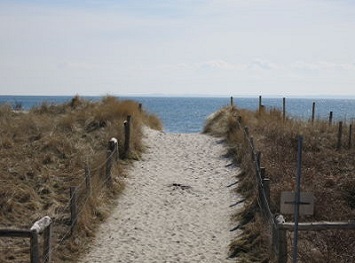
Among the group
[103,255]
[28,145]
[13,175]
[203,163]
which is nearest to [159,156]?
[203,163]

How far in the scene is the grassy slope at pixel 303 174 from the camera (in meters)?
9.77

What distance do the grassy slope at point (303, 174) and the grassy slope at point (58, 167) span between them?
10.8ft

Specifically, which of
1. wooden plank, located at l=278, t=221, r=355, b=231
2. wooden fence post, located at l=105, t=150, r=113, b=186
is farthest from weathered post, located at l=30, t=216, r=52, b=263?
wooden fence post, located at l=105, t=150, r=113, b=186

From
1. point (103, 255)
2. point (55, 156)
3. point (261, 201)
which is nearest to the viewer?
point (103, 255)

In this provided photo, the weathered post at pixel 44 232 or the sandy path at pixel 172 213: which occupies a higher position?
the weathered post at pixel 44 232

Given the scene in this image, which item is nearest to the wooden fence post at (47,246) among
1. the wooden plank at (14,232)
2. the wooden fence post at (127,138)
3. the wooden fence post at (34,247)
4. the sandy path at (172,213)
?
the wooden fence post at (34,247)

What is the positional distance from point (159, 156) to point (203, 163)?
166cm

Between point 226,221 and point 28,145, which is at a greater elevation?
point 28,145

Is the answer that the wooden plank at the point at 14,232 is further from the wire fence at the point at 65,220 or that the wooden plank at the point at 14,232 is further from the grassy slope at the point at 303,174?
the grassy slope at the point at 303,174

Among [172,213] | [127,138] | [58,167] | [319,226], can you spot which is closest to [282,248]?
[319,226]

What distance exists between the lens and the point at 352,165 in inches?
694

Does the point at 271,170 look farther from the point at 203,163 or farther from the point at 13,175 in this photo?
the point at 13,175

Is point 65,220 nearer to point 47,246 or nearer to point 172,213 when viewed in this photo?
point 47,246

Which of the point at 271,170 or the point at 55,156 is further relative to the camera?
the point at 55,156
